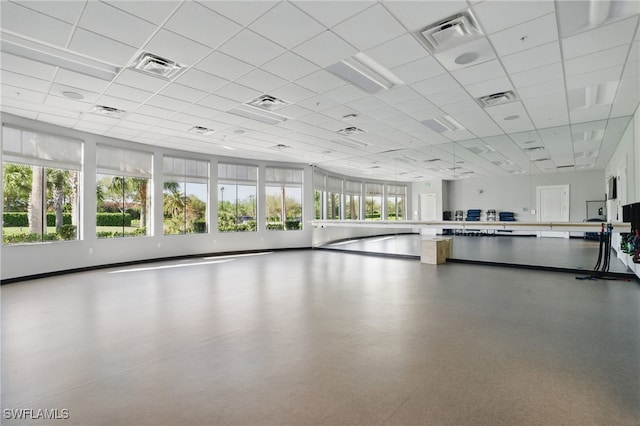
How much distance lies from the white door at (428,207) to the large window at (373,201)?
5.31 ft

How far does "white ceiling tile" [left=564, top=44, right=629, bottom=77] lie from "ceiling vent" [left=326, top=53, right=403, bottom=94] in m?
2.32

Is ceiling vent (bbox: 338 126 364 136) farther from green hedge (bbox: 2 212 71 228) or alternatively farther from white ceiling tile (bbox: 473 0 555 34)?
green hedge (bbox: 2 212 71 228)

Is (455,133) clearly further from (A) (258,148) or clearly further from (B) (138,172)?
(B) (138,172)

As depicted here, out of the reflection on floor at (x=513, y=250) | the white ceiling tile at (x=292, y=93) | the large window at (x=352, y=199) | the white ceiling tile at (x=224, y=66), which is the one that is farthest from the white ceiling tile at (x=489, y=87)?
the large window at (x=352, y=199)

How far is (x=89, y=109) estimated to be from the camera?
6223mm

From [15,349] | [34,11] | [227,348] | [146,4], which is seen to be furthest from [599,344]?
[34,11]

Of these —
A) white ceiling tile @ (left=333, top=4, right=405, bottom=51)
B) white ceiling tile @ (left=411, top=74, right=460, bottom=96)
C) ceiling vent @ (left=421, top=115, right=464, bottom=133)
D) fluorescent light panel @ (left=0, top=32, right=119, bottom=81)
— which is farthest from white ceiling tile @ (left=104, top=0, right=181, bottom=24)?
ceiling vent @ (left=421, top=115, right=464, bottom=133)

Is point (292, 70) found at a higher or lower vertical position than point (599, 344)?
higher

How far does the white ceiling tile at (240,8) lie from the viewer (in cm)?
310

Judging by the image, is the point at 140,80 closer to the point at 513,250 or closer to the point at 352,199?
the point at 352,199

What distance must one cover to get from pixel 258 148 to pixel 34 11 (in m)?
6.63

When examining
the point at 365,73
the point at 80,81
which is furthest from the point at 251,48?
the point at 80,81

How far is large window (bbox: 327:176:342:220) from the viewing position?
13.7 meters

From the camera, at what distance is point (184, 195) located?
10359 mm
